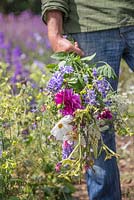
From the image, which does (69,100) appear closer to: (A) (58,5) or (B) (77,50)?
(B) (77,50)

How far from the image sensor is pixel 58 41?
3004 millimetres

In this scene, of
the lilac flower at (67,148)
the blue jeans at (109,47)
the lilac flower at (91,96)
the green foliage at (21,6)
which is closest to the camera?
the lilac flower at (91,96)

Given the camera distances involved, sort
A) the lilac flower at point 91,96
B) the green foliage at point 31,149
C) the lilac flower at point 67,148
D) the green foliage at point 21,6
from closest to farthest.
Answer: the lilac flower at point 91,96 → the lilac flower at point 67,148 → the green foliage at point 31,149 → the green foliage at point 21,6

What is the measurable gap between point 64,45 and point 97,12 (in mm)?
213

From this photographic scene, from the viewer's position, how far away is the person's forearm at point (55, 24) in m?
3.02

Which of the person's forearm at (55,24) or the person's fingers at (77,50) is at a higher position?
the person's forearm at (55,24)

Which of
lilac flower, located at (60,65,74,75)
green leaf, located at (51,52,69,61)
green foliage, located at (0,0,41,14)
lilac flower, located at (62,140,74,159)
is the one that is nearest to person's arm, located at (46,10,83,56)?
green leaf, located at (51,52,69,61)

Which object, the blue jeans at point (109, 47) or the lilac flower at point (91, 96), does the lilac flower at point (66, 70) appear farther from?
the blue jeans at point (109, 47)

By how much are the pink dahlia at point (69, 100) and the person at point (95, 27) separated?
30 centimetres

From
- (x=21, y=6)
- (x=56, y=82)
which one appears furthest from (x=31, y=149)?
(x=21, y=6)

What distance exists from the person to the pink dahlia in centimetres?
30

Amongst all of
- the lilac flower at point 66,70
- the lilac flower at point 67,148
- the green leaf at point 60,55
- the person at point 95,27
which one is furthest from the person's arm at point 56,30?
the lilac flower at point 67,148

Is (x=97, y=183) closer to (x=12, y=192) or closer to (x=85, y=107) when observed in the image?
(x=12, y=192)

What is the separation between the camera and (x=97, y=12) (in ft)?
9.93
